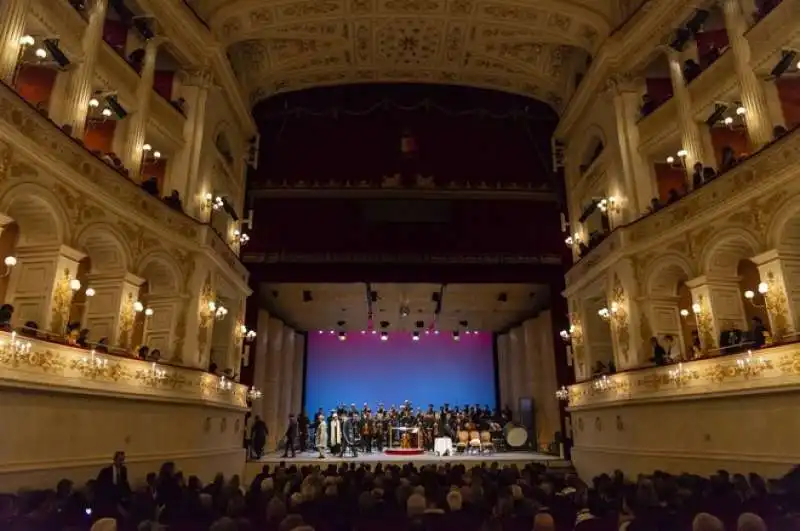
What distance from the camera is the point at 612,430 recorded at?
15289 mm

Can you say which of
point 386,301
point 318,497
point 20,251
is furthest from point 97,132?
point 386,301

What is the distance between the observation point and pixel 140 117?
13.9 m

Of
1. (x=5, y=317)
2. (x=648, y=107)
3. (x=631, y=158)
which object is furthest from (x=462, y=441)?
(x=5, y=317)

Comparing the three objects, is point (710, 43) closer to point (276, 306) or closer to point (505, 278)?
point (505, 278)

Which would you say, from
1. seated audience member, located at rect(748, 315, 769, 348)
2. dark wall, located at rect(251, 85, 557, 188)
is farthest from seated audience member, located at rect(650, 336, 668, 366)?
dark wall, located at rect(251, 85, 557, 188)

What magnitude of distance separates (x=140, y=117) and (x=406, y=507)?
1152 cm

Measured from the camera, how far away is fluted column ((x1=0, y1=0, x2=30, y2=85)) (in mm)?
9430

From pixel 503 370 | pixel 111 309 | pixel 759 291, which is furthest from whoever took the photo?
pixel 503 370

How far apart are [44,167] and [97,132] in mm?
4858

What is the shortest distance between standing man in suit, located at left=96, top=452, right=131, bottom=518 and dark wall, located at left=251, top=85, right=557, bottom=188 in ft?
47.7

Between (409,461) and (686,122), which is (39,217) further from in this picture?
(686,122)

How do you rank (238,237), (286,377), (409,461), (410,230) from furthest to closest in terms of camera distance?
(286,377) < (410,230) < (238,237) < (409,461)

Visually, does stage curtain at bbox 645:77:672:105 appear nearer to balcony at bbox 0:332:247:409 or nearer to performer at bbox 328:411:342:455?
balcony at bbox 0:332:247:409

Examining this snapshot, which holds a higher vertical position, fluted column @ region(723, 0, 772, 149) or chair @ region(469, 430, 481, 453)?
fluted column @ region(723, 0, 772, 149)
